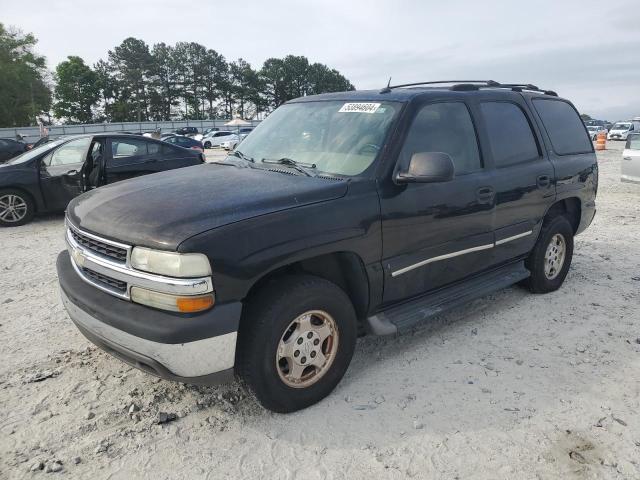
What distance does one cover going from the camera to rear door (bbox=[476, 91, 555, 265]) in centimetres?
400

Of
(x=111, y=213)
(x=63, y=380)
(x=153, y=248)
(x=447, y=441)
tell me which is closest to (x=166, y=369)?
(x=153, y=248)

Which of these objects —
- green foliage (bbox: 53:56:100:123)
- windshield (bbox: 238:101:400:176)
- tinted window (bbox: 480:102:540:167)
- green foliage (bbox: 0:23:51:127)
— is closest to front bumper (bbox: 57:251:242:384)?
windshield (bbox: 238:101:400:176)

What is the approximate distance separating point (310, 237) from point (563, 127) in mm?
3516

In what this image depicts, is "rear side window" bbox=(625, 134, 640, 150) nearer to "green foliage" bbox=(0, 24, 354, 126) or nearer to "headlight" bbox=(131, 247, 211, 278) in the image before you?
"headlight" bbox=(131, 247, 211, 278)

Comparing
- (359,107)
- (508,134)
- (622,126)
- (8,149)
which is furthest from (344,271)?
(622,126)

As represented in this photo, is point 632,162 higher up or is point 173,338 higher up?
point 173,338

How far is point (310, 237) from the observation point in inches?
108

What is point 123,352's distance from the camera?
2.62 m

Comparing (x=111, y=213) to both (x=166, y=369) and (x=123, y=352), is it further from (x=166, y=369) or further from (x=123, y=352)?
(x=166, y=369)

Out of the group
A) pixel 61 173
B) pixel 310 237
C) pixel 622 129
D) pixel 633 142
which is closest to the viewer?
pixel 310 237

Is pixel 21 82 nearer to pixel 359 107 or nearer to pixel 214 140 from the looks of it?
pixel 214 140

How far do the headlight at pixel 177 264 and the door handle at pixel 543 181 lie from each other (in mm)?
3268

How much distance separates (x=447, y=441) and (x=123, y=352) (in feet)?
6.04

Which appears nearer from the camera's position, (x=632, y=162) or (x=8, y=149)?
(x=632, y=162)
